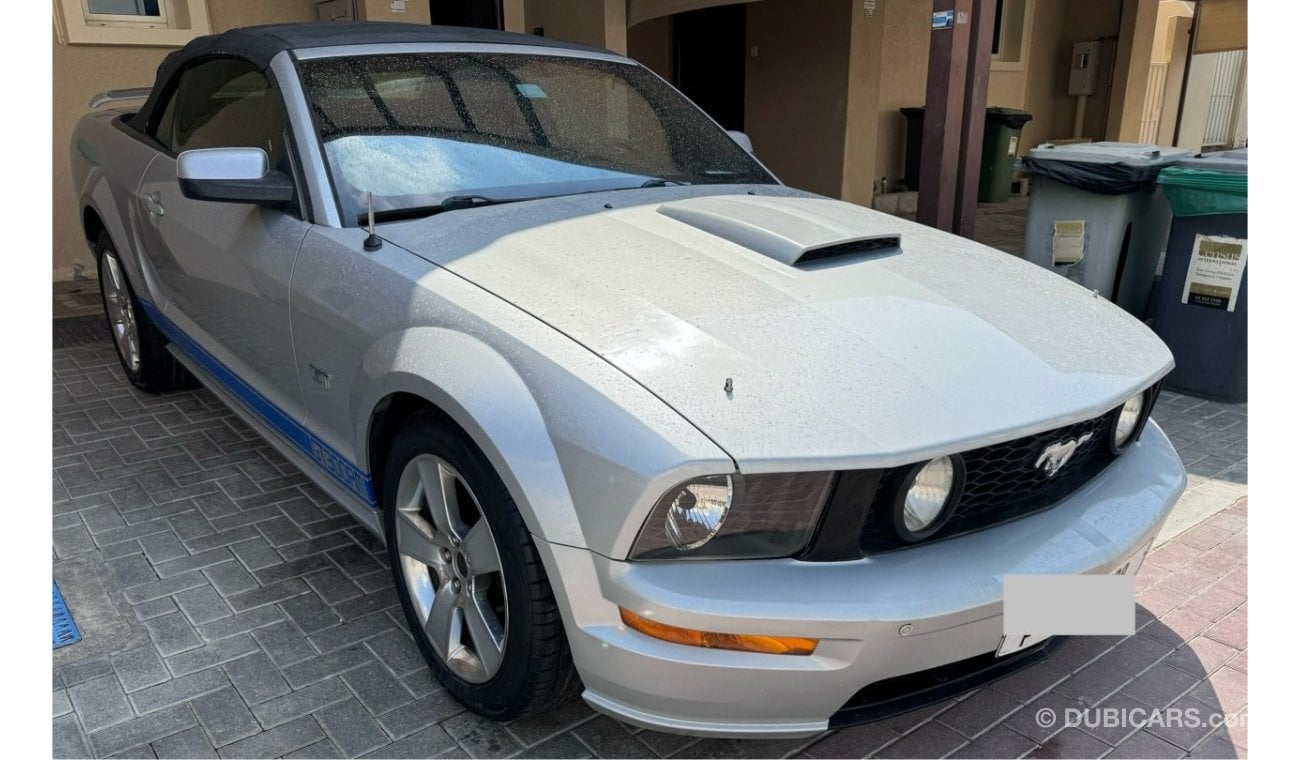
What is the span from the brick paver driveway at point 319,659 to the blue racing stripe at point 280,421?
44 centimetres

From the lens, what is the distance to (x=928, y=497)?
72.3 inches

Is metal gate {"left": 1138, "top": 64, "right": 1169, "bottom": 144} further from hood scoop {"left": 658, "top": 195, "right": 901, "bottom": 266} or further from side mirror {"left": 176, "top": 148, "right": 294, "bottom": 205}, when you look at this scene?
side mirror {"left": 176, "top": 148, "right": 294, "bottom": 205}

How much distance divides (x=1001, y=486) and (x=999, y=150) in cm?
1048

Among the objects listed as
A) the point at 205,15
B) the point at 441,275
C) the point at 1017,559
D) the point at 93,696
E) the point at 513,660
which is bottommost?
the point at 93,696

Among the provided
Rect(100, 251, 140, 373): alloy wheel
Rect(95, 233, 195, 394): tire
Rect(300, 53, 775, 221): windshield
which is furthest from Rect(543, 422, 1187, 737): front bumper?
Rect(100, 251, 140, 373): alloy wheel

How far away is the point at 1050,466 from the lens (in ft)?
6.65

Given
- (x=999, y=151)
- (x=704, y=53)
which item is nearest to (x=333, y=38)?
(x=704, y=53)

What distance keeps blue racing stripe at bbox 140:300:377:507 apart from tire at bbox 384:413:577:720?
180 millimetres

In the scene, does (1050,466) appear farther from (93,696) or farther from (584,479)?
(93,696)

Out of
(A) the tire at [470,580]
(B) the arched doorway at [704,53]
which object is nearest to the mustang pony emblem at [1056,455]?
(A) the tire at [470,580]

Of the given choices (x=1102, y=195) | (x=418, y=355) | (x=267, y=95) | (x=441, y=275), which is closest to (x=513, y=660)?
(x=418, y=355)

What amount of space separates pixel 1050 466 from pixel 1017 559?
276mm

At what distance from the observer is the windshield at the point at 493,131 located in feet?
8.88

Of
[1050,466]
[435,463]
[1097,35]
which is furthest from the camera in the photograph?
[1097,35]
